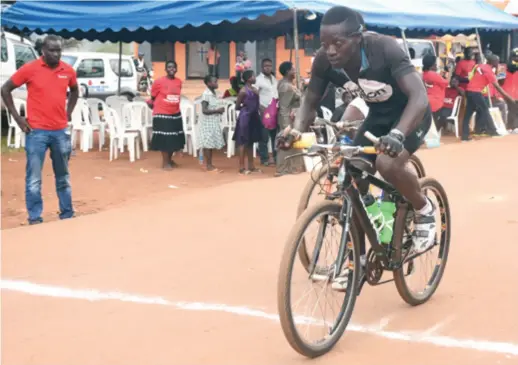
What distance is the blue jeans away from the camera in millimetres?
7320

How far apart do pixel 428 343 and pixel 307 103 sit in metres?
1.61

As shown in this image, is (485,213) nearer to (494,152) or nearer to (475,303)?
(475,303)

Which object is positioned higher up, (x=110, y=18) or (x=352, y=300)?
(x=110, y=18)

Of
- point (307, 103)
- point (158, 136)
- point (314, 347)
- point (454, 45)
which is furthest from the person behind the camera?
point (454, 45)

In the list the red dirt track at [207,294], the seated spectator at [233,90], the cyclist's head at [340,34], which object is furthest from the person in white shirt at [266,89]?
the cyclist's head at [340,34]

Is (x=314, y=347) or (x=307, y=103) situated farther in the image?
(x=307, y=103)

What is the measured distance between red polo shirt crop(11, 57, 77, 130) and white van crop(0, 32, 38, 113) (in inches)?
349

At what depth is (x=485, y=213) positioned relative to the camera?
7.38 meters

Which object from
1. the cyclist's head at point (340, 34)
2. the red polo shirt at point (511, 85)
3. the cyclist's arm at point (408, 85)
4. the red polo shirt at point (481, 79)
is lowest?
the red polo shirt at point (511, 85)

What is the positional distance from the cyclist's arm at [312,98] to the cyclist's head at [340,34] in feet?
1.40

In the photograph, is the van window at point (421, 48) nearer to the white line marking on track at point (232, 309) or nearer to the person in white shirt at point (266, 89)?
the person in white shirt at point (266, 89)

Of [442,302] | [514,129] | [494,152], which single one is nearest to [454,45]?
[514,129]

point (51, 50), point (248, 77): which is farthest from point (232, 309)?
point (248, 77)

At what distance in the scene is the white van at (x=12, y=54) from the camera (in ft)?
52.5
